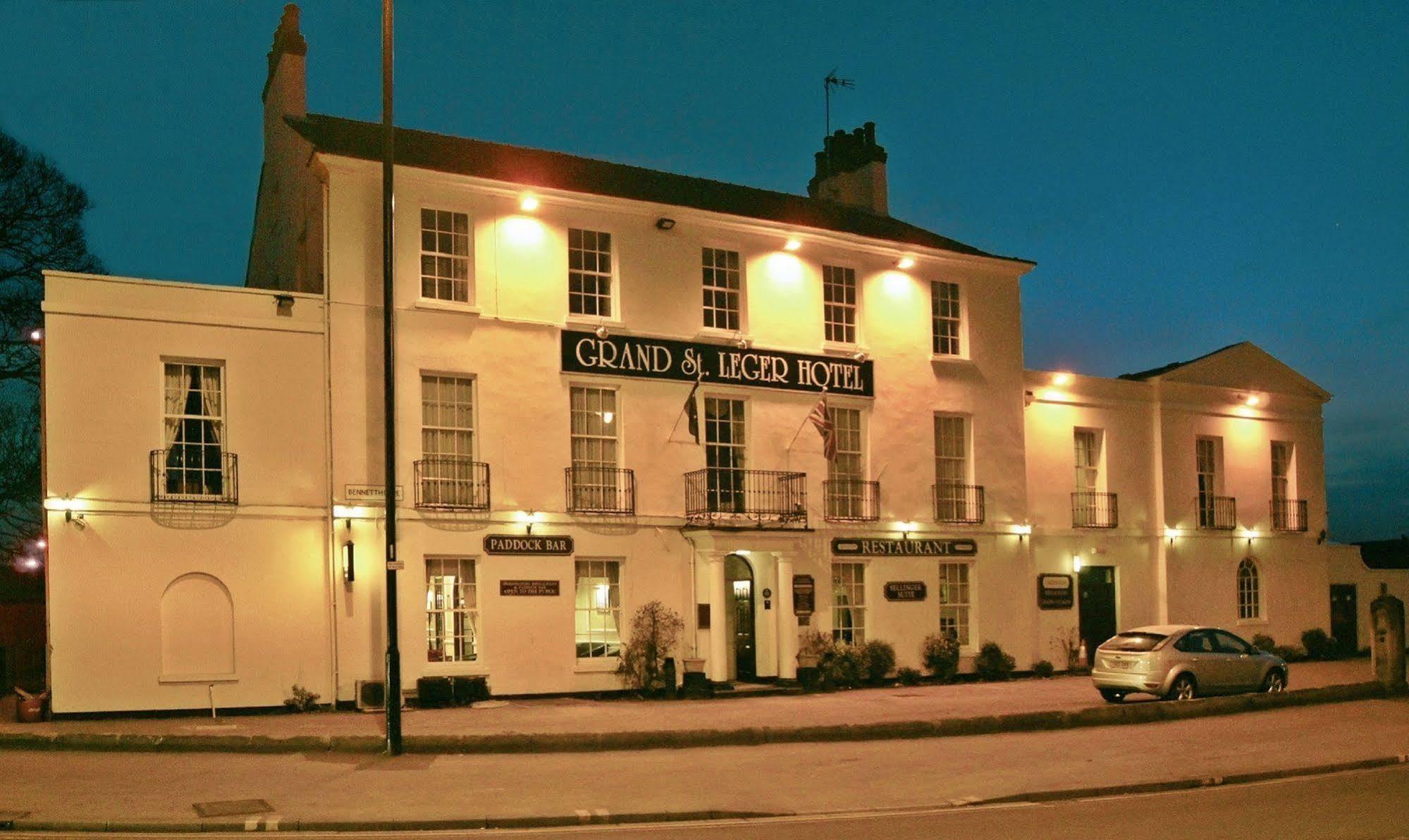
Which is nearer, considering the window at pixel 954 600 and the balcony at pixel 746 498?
the balcony at pixel 746 498

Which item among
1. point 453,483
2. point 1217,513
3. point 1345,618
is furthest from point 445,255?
point 1345,618

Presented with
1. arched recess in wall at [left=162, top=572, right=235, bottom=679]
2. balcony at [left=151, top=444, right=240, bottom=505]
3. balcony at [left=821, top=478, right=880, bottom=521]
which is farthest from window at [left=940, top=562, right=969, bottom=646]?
balcony at [left=151, top=444, right=240, bottom=505]

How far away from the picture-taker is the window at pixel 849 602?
1107 inches

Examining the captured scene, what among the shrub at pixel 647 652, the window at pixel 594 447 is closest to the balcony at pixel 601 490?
the window at pixel 594 447

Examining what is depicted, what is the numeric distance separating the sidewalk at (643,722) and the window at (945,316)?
7.97 meters

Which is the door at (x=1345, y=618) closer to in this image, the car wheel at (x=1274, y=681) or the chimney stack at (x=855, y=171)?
the car wheel at (x=1274, y=681)

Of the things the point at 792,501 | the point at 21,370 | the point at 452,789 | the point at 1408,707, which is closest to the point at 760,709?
the point at 792,501

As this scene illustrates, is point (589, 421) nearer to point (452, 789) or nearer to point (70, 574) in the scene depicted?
point (70, 574)

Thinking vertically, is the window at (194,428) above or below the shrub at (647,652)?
above

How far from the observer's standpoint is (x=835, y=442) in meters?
28.0

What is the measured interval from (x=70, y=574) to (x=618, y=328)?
10227 mm

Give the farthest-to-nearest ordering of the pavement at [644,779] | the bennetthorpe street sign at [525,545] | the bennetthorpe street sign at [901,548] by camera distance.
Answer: the bennetthorpe street sign at [901,548] < the bennetthorpe street sign at [525,545] < the pavement at [644,779]

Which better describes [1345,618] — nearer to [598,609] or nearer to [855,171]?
[855,171]

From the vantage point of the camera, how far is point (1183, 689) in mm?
23578
